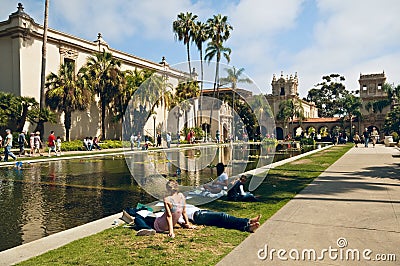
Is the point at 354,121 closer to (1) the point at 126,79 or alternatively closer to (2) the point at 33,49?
(1) the point at 126,79

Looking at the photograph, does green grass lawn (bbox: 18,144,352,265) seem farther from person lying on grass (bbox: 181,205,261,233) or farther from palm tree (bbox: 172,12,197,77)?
palm tree (bbox: 172,12,197,77)

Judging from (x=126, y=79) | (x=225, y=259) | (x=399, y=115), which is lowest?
(x=225, y=259)

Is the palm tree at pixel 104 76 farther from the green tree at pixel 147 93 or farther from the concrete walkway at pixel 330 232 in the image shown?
the concrete walkway at pixel 330 232

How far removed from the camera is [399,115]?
5166 cm

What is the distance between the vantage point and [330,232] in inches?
205

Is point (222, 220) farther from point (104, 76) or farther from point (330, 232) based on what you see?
point (104, 76)

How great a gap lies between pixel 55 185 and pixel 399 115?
54.3 metres


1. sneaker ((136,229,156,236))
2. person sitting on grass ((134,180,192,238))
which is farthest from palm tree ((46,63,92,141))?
sneaker ((136,229,156,236))

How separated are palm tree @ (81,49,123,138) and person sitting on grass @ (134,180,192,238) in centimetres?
3382

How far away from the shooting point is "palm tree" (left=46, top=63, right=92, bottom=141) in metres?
33.4

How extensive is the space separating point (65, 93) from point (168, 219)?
3161cm


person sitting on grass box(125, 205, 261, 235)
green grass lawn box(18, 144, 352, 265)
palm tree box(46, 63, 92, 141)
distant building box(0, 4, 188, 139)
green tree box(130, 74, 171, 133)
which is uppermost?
distant building box(0, 4, 188, 139)

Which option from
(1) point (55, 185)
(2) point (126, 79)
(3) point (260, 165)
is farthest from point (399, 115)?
(1) point (55, 185)

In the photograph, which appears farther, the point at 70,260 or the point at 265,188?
the point at 265,188
